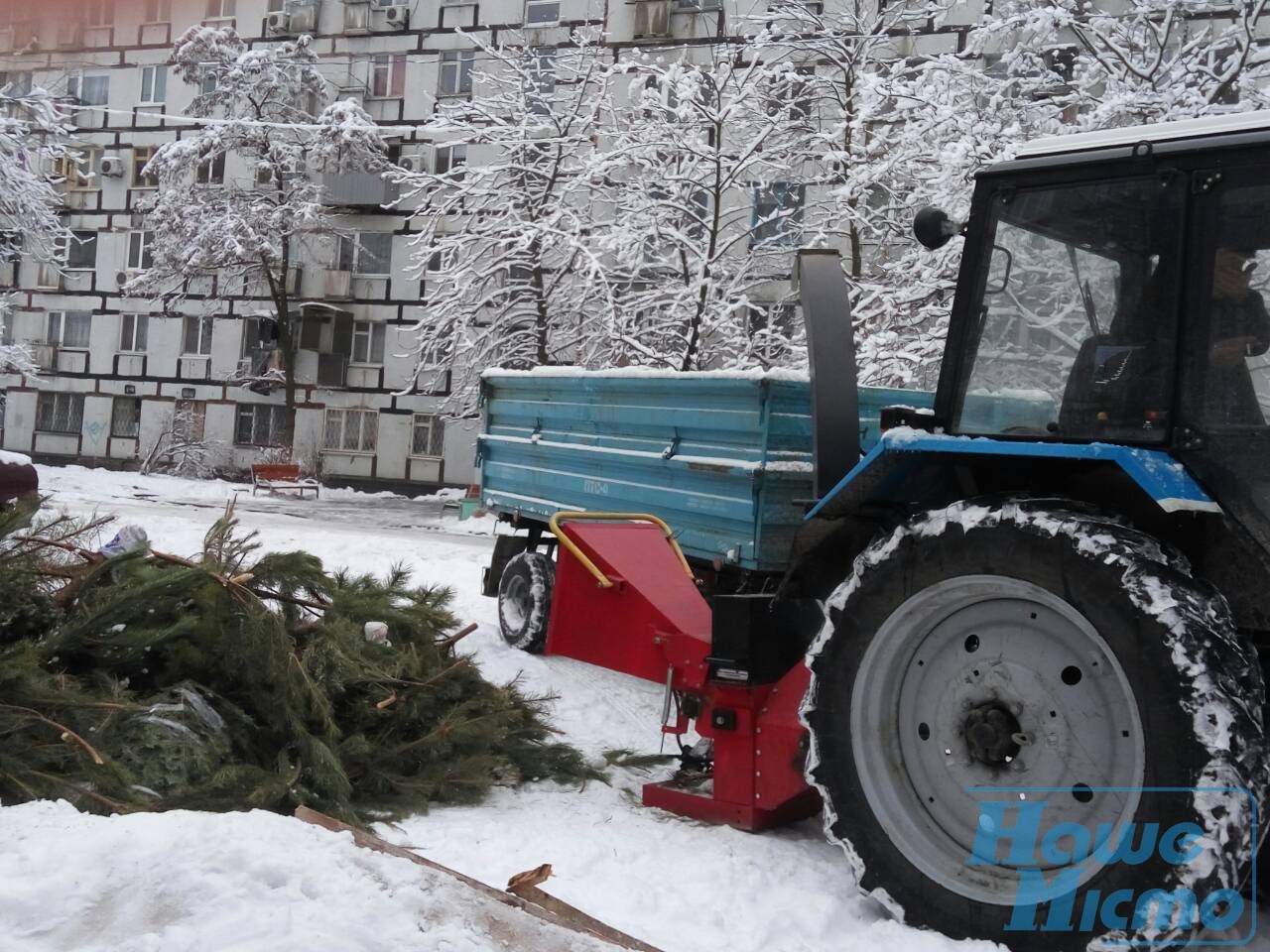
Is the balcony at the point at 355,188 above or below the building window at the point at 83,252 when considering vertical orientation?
above

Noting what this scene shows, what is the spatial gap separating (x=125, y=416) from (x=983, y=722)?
3415cm

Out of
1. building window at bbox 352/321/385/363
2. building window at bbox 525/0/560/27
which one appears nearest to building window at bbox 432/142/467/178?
building window at bbox 525/0/560/27

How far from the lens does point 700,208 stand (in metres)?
16.8

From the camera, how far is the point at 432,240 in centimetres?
2102

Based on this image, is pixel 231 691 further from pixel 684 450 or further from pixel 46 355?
pixel 46 355

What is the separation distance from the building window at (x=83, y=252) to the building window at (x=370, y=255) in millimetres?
8558

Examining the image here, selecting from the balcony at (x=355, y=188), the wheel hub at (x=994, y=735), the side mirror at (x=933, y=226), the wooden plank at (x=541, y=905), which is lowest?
the wooden plank at (x=541, y=905)

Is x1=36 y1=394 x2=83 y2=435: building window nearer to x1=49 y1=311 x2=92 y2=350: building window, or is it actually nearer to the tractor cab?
x1=49 y1=311 x2=92 y2=350: building window

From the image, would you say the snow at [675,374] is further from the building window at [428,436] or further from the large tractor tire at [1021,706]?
the building window at [428,436]

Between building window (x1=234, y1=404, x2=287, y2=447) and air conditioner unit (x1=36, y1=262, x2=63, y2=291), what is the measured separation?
25.7 feet

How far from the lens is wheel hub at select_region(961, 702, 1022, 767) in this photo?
3240mm

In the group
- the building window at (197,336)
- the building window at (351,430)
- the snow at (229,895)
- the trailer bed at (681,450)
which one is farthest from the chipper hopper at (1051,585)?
the building window at (197,336)

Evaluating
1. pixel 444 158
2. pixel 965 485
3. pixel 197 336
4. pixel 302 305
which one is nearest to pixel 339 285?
pixel 302 305

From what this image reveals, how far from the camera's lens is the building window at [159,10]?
1.02 meters
